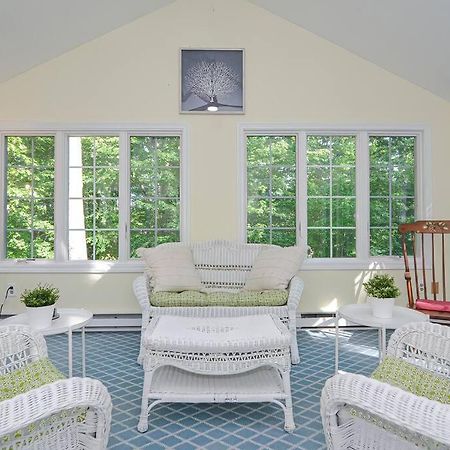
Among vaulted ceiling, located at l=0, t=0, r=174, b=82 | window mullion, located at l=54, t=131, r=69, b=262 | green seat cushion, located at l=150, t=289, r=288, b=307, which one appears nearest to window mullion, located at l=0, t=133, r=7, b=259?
window mullion, located at l=54, t=131, r=69, b=262

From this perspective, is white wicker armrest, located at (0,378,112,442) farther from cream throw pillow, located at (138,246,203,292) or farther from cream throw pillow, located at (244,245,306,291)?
cream throw pillow, located at (244,245,306,291)

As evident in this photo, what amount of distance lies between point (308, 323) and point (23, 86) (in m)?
3.86

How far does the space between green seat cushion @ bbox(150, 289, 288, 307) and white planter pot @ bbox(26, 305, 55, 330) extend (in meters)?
0.92

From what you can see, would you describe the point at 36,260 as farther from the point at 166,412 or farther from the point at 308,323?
the point at 308,323

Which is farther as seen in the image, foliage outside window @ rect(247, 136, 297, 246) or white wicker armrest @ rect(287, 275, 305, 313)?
foliage outside window @ rect(247, 136, 297, 246)

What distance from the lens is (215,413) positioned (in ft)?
8.18

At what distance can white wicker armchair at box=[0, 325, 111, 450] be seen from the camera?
1127 millimetres

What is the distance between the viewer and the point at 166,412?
251 cm

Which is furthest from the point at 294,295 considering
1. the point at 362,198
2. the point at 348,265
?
the point at 362,198

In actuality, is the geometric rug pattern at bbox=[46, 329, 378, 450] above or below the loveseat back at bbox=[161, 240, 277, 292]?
below

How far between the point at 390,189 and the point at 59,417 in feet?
13.5

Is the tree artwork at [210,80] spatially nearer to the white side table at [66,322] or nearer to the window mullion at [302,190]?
the window mullion at [302,190]

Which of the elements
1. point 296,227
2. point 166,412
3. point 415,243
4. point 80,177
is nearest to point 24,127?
point 80,177

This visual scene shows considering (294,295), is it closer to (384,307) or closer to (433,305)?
(384,307)
